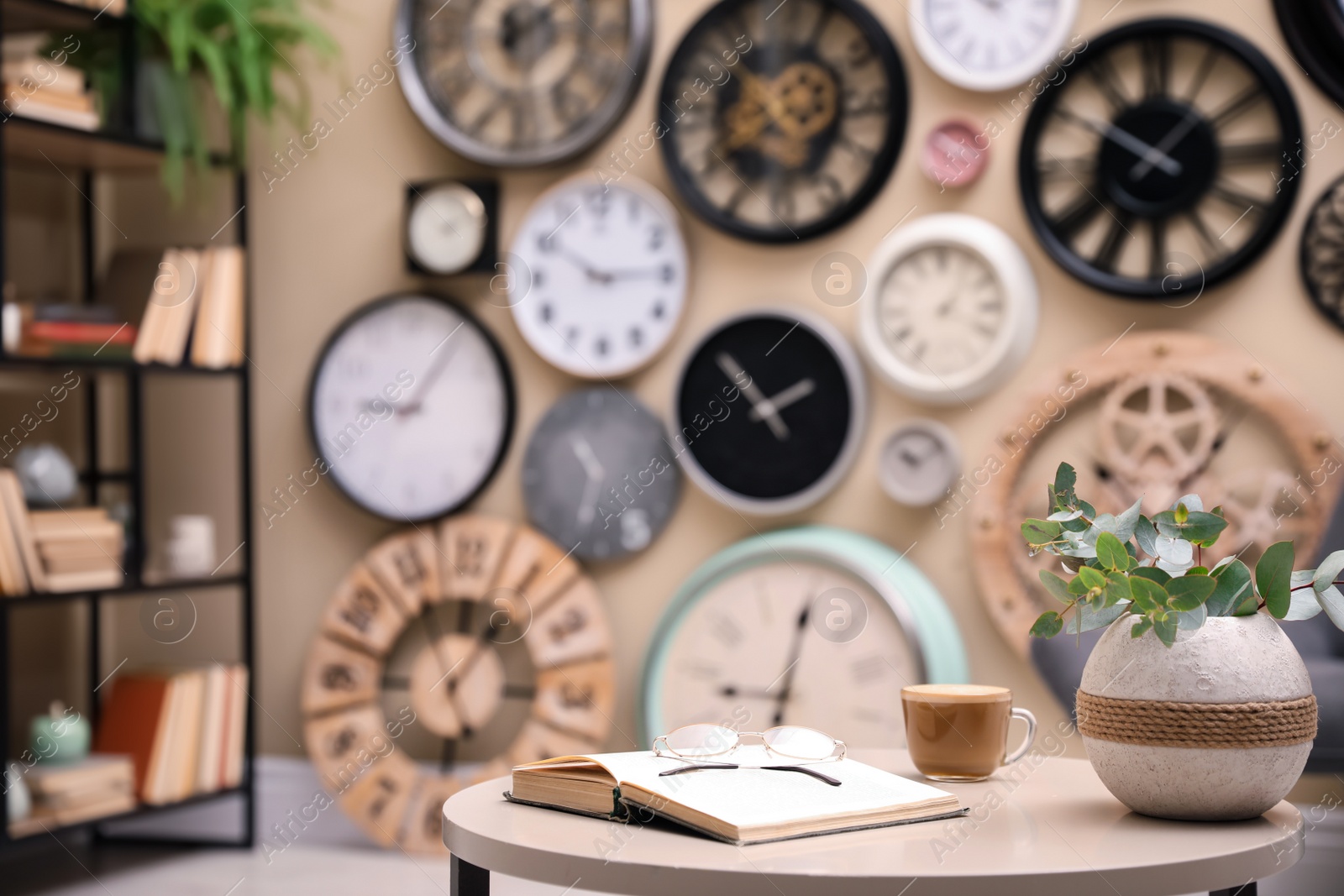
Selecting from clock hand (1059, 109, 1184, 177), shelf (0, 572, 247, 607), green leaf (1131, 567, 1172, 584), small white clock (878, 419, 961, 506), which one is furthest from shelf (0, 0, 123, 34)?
green leaf (1131, 567, 1172, 584)

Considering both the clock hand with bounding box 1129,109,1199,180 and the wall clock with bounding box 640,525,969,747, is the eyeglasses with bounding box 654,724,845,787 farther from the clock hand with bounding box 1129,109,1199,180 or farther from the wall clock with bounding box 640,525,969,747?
the clock hand with bounding box 1129,109,1199,180

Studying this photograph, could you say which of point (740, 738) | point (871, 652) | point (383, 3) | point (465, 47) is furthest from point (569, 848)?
point (383, 3)

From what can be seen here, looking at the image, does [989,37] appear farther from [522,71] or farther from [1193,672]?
[1193,672]

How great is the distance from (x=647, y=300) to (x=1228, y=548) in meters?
1.27

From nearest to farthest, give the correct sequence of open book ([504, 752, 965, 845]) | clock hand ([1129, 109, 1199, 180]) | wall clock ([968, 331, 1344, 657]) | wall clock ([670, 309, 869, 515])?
open book ([504, 752, 965, 845]) → wall clock ([968, 331, 1344, 657]) → clock hand ([1129, 109, 1199, 180]) → wall clock ([670, 309, 869, 515])

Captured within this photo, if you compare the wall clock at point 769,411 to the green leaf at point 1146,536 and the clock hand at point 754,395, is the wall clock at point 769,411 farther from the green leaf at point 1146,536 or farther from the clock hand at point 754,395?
the green leaf at point 1146,536

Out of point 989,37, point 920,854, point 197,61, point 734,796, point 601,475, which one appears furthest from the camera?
point 197,61

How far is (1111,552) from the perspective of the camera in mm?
1131

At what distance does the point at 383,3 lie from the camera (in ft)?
10.2

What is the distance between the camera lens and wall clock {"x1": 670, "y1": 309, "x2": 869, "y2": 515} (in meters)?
2.67

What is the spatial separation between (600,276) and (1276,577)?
194 centimetres

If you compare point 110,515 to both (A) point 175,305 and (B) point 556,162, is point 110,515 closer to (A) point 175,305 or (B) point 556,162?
(A) point 175,305

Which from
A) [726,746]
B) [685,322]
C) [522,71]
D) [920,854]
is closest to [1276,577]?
[920,854]

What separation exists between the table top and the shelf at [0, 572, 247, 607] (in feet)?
5.37
